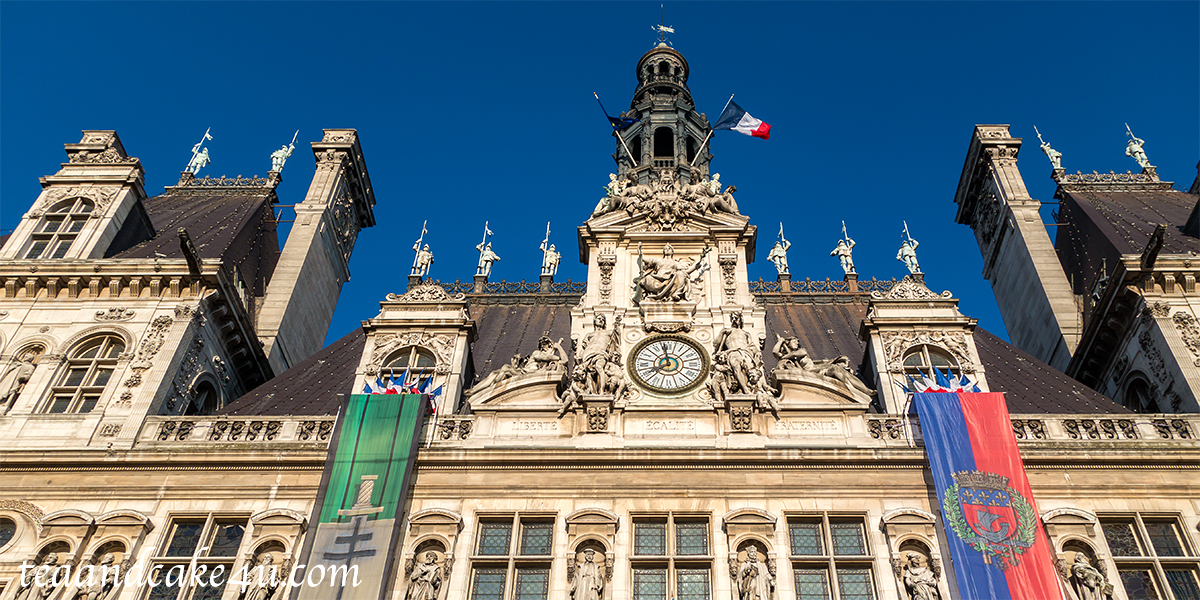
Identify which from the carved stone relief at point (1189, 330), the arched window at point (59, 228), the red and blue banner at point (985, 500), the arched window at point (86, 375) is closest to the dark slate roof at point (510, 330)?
the arched window at point (86, 375)

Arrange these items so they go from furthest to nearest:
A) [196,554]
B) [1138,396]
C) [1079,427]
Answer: [1138,396], [1079,427], [196,554]

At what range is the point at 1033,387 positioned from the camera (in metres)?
25.8

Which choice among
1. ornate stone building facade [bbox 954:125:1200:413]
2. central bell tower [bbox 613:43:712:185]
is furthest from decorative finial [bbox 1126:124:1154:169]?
central bell tower [bbox 613:43:712:185]

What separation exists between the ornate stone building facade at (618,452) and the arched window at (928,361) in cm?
9

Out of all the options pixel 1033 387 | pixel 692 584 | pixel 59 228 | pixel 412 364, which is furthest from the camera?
pixel 59 228

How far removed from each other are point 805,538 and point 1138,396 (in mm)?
12300

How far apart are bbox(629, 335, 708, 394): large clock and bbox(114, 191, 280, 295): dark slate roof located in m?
14.6

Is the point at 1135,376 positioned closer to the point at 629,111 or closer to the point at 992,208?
the point at 992,208

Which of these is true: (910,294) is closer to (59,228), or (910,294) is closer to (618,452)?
(618,452)

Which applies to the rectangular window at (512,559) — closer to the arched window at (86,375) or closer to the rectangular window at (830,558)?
the rectangular window at (830,558)

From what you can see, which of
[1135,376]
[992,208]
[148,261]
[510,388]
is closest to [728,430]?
[510,388]

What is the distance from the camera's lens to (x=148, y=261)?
26.0 m

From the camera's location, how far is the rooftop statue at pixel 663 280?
992 inches

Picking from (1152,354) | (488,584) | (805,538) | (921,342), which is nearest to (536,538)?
(488,584)
